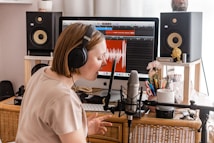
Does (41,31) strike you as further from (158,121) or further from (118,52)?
(158,121)

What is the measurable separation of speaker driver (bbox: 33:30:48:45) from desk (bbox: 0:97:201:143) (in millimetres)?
484

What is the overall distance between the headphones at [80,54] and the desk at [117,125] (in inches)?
24.5

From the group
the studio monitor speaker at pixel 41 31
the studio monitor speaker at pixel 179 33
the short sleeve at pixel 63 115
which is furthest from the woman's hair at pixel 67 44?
the studio monitor speaker at pixel 41 31

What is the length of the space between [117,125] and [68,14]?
1.05 meters

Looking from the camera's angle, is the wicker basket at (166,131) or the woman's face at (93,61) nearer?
the woman's face at (93,61)

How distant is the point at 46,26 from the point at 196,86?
3.37 ft

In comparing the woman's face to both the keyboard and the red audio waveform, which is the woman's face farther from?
the red audio waveform

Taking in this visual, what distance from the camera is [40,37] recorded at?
2336mm

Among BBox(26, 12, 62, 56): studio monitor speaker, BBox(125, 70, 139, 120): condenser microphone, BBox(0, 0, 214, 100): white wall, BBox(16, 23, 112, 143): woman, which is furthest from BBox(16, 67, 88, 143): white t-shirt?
BBox(0, 0, 214, 100): white wall

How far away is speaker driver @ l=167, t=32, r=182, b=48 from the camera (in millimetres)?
1956

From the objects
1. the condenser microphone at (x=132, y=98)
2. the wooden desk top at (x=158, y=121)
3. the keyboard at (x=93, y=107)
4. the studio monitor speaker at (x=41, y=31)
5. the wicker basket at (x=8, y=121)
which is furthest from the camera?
the studio monitor speaker at (x=41, y=31)

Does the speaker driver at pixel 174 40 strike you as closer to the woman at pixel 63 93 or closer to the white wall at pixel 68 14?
the white wall at pixel 68 14

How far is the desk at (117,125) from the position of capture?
1.71 m

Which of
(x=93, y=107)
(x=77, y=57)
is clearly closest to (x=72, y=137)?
(x=77, y=57)
